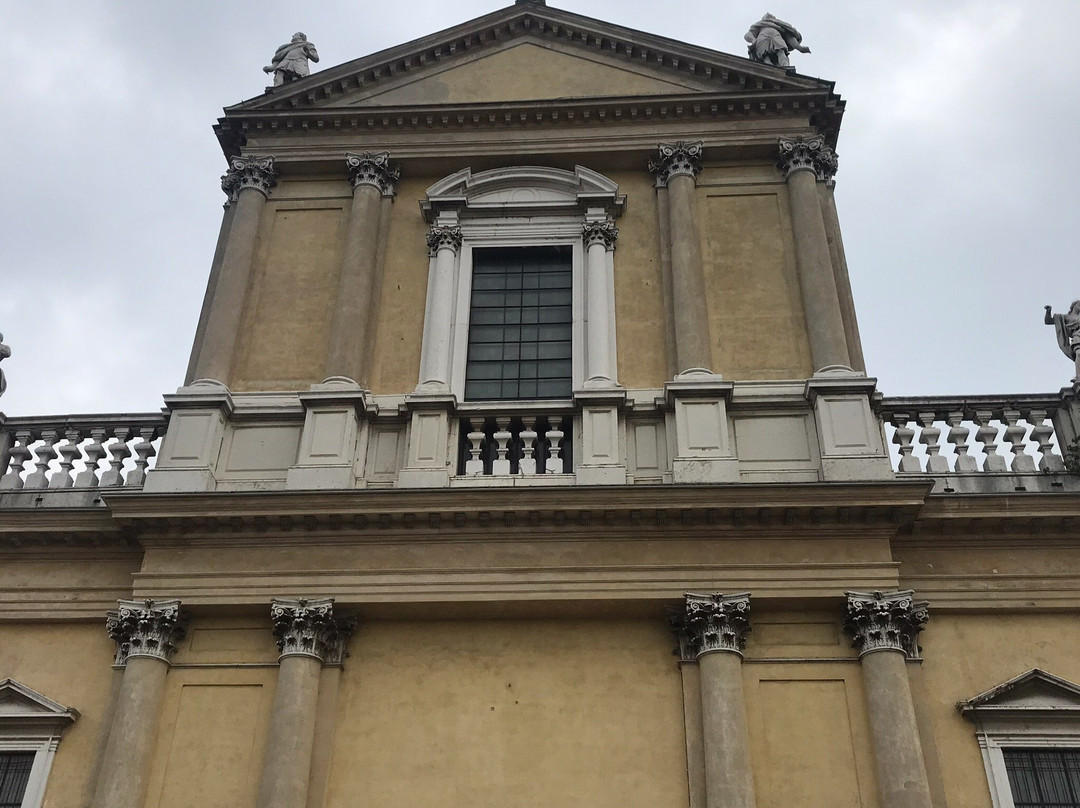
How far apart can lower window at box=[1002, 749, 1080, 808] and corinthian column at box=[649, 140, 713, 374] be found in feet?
16.1

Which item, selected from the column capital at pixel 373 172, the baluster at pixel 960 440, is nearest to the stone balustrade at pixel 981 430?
the baluster at pixel 960 440

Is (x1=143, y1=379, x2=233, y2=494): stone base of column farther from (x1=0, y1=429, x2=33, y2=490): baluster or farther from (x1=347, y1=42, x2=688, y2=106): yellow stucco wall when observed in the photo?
(x1=347, y1=42, x2=688, y2=106): yellow stucco wall

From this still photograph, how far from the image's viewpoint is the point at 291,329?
13625 mm

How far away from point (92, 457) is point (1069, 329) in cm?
1108

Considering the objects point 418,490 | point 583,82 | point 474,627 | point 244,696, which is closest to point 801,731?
point 474,627

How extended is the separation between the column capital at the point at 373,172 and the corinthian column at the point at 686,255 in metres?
3.38

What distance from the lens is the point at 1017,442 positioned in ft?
39.8

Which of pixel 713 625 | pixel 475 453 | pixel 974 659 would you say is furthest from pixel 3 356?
pixel 974 659

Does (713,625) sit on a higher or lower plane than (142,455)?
lower

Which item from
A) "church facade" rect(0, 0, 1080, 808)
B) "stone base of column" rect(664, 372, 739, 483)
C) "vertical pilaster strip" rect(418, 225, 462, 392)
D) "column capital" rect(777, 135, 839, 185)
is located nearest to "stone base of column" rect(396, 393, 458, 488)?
"church facade" rect(0, 0, 1080, 808)

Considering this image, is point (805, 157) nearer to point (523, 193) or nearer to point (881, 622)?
point (523, 193)

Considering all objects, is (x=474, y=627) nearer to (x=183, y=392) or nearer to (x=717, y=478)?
(x=717, y=478)

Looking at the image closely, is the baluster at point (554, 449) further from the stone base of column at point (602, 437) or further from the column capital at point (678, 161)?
the column capital at point (678, 161)

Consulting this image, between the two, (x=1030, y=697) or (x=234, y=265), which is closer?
(x=1030, y=697)
